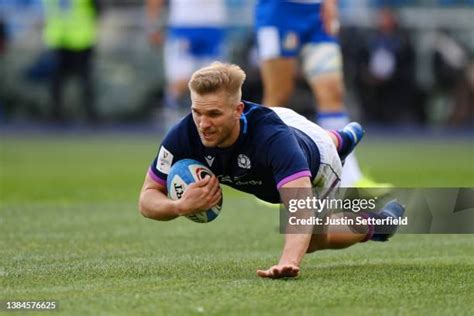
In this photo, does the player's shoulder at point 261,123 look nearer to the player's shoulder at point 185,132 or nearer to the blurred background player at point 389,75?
the player's shoulder at point 185,132

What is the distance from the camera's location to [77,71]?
917 inches

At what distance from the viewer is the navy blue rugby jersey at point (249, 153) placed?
20.6 ft

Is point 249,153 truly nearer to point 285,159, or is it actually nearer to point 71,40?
point 285,159

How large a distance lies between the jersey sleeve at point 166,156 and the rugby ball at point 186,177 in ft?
0.23

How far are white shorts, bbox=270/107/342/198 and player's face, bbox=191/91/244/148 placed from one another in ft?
2.56

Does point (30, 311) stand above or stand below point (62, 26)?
above

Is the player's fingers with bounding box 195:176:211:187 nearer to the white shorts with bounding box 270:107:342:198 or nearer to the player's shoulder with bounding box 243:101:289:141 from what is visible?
the player's shoulder with bounding box 243:101:289:141

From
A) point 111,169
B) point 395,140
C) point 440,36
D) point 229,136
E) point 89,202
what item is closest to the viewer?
point 229,136

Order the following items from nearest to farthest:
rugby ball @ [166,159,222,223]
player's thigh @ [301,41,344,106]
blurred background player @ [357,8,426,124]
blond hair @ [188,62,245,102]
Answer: blond hair @ [188,62,245,102] < rugby ball @ [166,159,222,223] < player's thigh @ [301,41,344,106] < blurred background player @ [357,8,426,124]

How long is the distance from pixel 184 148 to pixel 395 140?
628 inches

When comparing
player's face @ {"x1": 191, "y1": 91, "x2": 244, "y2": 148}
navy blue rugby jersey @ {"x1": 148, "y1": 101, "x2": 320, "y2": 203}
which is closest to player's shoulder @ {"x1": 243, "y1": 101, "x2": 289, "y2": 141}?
navy blue rugby jersey @ {"x1": 148, "y1": 101, "x2": 320, "y2": 203}

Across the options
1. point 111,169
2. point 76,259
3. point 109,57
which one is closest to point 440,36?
point 109,57

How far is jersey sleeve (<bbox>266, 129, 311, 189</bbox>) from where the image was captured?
6.18 meters

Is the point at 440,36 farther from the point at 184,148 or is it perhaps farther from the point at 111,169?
the point at 184,148
